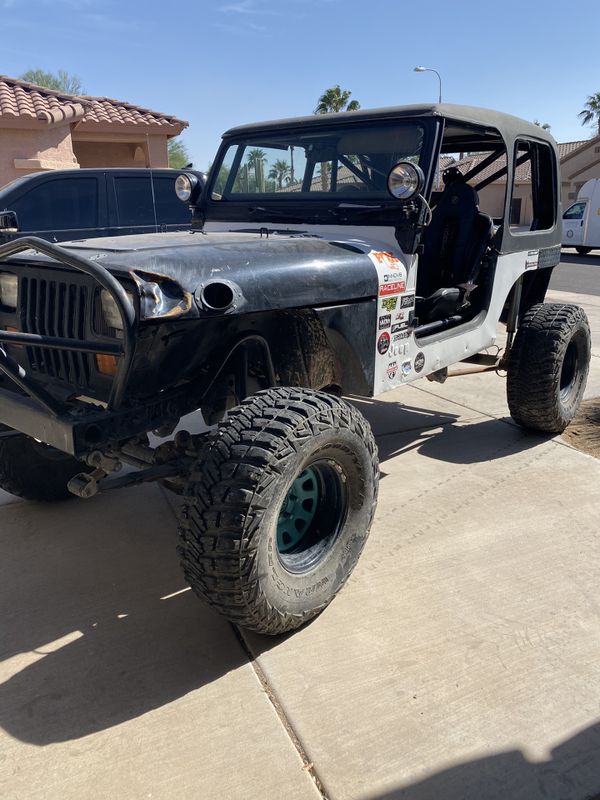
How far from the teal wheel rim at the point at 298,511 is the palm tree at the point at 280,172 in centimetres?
204

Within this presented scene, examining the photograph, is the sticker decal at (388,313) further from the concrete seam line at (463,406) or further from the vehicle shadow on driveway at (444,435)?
the concrete seam line at (463,406)

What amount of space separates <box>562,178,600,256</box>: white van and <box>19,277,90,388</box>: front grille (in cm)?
2088

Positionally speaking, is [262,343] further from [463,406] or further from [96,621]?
[463,406]

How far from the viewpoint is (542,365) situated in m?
4.31

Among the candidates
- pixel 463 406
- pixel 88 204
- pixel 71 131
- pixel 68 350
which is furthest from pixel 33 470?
pixel 71 131

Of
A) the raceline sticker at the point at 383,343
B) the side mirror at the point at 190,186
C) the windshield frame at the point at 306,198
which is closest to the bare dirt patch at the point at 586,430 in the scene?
the raceline sticker at the point at 383,343

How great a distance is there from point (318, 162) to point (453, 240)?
1210 millimetres

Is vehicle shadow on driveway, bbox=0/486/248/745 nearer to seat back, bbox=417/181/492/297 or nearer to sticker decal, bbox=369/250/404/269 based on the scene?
→ sticker decal, bbox=369/250/404/269

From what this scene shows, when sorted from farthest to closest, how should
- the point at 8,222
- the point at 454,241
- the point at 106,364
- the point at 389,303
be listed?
the point at 8,222, the point at 454,241, the point at 389,303, the point at 106,364

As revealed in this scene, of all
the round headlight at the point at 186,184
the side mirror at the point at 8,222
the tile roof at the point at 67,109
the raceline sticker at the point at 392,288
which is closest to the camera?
the raceline sticker at the point at 392,288

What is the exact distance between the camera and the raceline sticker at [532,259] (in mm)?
4594

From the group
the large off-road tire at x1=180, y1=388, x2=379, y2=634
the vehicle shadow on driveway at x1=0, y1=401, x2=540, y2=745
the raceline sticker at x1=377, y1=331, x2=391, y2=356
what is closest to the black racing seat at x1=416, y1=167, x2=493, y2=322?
the raceline sticker at x1=377, y1=331, x2=391, y2=356

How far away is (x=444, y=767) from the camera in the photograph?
2.00m

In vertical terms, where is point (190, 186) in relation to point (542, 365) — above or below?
above
